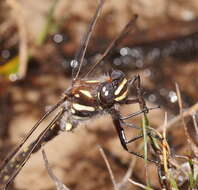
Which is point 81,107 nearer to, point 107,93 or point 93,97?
point 93,97

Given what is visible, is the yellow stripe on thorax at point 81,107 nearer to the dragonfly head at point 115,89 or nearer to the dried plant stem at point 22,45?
the dragonfly head at point 115,89

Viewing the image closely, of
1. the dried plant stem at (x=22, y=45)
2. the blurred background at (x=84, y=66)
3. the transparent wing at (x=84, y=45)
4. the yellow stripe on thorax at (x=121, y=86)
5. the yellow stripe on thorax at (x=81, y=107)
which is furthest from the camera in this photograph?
the dried plant stem at (x=22, y=45)

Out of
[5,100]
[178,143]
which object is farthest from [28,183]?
[178,143]

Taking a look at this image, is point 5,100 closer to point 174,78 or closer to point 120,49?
point 120,49

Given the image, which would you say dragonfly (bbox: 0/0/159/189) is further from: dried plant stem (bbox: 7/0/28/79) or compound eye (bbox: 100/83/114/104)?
dried plant stem (bbox: 7/0/28/79)

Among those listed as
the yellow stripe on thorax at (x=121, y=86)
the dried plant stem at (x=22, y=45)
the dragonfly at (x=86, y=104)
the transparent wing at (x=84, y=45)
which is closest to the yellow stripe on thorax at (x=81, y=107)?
the dragonfly at (x=86, y=104)

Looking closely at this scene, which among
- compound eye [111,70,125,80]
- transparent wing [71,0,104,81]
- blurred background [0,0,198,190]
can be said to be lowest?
blurred background [0,0,198,190]

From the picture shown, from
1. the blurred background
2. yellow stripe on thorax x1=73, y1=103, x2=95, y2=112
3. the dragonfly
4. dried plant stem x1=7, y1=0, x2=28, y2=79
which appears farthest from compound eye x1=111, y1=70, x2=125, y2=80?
dried plant stem x1=7, y1=0, x2=28, y2=79
